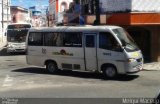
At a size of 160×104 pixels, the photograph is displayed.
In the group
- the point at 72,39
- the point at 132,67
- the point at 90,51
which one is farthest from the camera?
the point at 72,39

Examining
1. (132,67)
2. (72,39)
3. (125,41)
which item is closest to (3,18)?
(72,39)

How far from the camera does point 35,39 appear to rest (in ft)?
71.8

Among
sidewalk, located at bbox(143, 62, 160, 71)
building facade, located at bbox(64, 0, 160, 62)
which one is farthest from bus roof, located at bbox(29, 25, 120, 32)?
building facade, located at bbox(64, 0, 160, 62)

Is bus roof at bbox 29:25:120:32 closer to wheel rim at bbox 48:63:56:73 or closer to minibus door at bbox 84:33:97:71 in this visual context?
minibus door at bbox 84:33:97:71

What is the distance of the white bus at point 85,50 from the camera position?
61.2 feet

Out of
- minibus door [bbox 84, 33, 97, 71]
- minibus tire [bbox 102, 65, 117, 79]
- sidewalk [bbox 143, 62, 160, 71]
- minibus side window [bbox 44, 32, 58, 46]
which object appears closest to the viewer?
minibus tire [bbox 102, 65, 117, 79]

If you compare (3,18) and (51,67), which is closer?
(51,67)

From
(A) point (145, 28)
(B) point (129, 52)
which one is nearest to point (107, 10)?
(A) point (145, 28)

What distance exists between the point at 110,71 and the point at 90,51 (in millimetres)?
1377

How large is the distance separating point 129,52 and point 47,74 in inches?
186

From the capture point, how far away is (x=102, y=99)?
13.3 m

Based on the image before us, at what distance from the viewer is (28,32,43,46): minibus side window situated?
21.6 m

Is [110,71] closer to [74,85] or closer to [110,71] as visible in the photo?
[110,71]

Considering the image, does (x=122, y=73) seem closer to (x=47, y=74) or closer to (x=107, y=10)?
(x=47, y=74)
